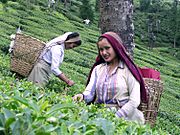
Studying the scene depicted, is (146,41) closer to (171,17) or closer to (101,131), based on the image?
(171,17)

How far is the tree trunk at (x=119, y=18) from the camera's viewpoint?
517 cm

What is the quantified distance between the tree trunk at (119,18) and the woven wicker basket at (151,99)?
115 centimetres

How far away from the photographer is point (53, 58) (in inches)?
200

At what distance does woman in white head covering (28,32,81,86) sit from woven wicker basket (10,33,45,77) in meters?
0.16

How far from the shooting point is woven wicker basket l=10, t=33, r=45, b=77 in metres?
5.42

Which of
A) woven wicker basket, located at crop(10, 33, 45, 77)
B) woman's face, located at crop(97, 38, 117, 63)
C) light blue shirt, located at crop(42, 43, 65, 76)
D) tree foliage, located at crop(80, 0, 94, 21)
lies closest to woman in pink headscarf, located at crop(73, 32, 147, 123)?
woman's face, located at crop(97, 38, 117, 63)

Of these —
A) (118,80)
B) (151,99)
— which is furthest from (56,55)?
(118,80)

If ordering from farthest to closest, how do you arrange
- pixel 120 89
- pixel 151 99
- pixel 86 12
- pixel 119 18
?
pixel 86 12
pixel 119 18
pixel 151 99
pixel 120 89

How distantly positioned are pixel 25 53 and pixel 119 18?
1318 millimetres

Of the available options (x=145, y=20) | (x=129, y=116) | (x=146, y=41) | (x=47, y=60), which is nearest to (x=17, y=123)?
(x=129, y=116)

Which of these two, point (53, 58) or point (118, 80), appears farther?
point (53, 58)

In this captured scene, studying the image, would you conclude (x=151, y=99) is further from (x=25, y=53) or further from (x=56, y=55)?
(x=25, y=53)

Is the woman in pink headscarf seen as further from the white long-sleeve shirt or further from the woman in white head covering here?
the woman in white head covering

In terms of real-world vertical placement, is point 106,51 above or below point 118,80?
above
